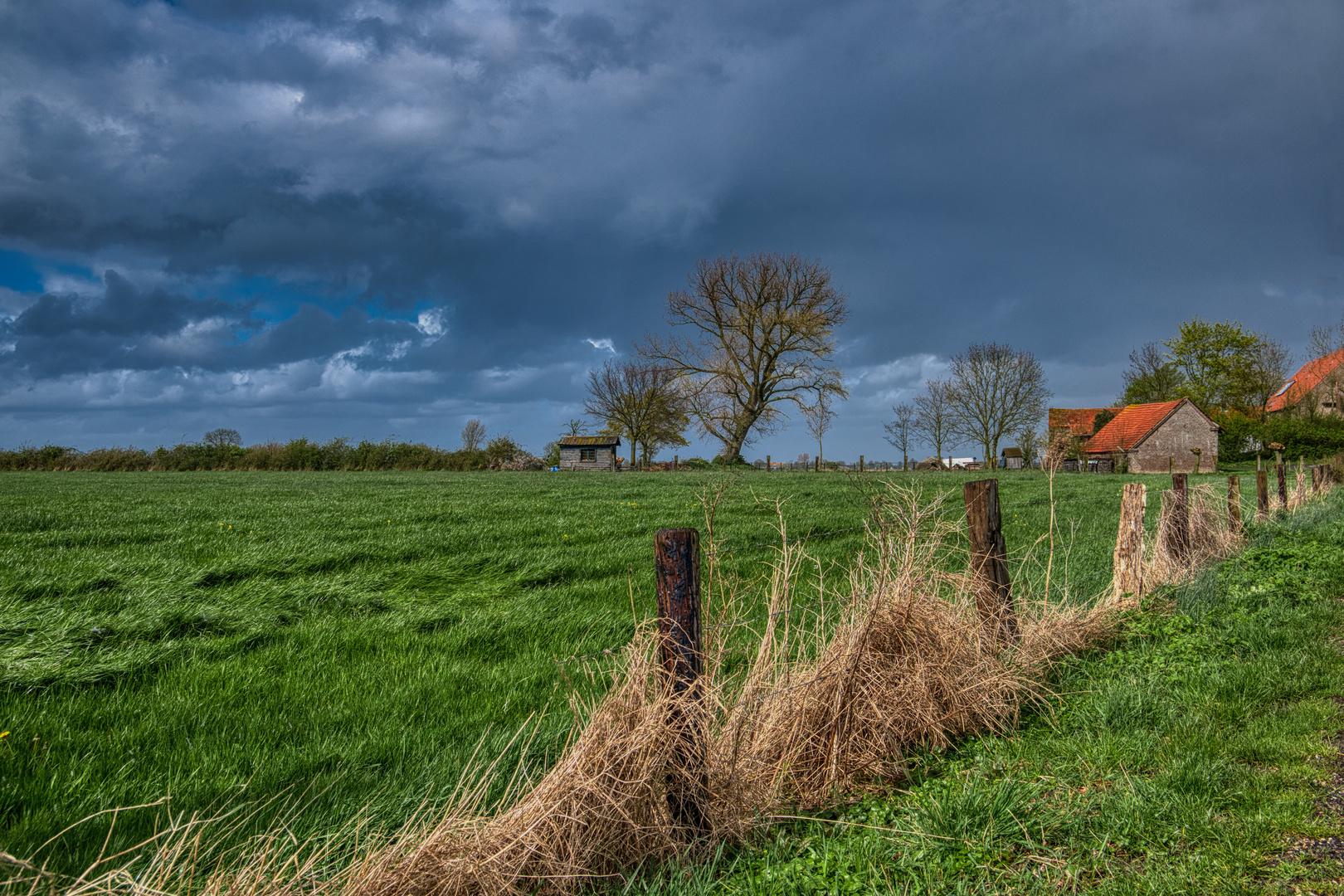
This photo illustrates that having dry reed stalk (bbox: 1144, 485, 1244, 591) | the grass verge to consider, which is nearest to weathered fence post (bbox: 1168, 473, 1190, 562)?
dry reed stalk (bbox: 1144, 485, 1244, 591)

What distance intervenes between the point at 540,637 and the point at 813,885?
12.0 feet

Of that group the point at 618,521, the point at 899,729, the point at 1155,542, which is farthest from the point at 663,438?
the point at 899,729

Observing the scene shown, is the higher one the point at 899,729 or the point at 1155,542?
the point at 1155,542

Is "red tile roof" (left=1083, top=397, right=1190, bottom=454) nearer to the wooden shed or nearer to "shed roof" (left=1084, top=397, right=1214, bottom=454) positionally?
"shed roof" (left=1084, top=397, right=1214, bottom=454)

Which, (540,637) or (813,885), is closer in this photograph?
(813,885)

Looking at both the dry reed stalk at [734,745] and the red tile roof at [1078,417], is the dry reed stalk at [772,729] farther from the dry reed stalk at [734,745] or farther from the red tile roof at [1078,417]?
the red tile roof at [1078,417]

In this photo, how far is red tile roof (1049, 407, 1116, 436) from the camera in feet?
180

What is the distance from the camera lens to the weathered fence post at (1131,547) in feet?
22.4

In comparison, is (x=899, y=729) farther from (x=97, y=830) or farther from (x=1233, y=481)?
(x=1233, y=481)

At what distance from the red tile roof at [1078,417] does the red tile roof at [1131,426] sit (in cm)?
144

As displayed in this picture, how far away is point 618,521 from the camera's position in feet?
40.5

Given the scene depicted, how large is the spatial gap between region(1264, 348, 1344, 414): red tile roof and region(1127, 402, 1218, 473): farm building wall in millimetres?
7153

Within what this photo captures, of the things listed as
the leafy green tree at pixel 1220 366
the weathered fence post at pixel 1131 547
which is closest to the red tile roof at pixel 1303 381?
the leafy green tree at pixel 1220 366

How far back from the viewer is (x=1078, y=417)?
198 feet
